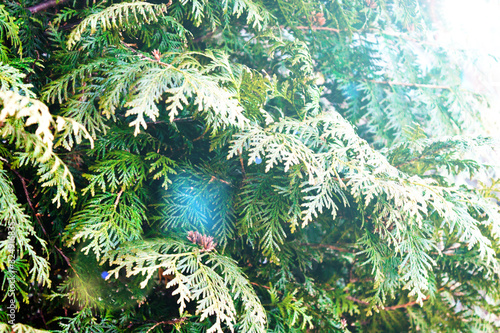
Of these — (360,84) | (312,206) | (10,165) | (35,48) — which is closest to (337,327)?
(312,206)

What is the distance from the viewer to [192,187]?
1292mm

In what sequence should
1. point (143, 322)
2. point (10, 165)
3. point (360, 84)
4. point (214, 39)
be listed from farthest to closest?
point (360, 84), point (214, 39), point (143, 322), point (10, 165)

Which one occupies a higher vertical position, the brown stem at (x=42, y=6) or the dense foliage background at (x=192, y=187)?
the brown stem at (x=42, y=6)

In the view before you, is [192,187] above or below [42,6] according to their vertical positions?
below

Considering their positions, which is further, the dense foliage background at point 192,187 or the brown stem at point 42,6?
the brown stem at point 42,6

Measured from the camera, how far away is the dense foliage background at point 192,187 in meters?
0.96

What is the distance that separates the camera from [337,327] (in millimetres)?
1390

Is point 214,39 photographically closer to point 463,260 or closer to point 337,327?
point 337,327

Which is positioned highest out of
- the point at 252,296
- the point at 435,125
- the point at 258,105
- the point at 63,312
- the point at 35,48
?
the point at 35,48

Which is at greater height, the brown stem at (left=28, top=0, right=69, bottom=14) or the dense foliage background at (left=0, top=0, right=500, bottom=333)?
the brown stem at (left=28, top=0, right=69, bottom=14)

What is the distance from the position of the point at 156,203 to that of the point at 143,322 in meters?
0.43

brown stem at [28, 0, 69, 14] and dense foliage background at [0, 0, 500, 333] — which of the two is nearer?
dense foliage background at [0, 0, 500, 333]

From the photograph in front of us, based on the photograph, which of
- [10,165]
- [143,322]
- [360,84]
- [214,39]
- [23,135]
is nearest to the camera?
[23,135]

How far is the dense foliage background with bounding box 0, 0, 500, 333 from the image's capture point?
96 centimetres
